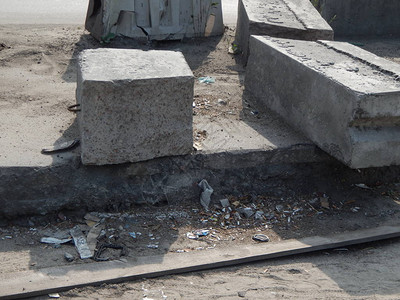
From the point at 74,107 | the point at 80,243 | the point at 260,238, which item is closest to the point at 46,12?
the point at 74,107

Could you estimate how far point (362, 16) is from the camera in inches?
370

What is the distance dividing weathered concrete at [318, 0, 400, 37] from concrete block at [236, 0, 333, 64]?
1.59 m

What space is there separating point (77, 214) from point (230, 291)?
1504mm

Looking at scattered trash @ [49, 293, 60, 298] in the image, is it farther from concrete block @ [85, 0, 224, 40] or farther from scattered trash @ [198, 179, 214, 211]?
concrete block @ [85, 0, 224, 40]

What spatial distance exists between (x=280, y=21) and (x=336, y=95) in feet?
9.17

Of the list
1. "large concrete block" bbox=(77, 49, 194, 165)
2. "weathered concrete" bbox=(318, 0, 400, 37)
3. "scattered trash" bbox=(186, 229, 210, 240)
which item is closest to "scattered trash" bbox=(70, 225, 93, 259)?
"large concrete block" bbox=(77, 49, 194, 165)

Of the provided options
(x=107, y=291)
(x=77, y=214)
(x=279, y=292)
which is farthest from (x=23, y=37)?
(x=279, y=292)

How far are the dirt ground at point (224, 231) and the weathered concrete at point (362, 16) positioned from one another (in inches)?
158

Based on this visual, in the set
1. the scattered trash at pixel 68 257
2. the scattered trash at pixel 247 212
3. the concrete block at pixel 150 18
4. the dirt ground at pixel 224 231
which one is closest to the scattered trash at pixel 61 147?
the dirt ground at pixel 224 231

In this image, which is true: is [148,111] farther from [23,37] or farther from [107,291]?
[23,37]

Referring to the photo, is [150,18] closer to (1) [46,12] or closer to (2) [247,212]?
(1) [46,12]

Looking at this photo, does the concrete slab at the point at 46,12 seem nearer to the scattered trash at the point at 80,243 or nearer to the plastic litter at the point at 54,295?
the scattered trash at the point at 80,243

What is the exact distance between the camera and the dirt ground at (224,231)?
374cm

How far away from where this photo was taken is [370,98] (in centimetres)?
409
